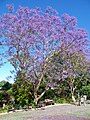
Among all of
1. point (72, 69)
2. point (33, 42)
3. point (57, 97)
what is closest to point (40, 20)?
point (33, 42)

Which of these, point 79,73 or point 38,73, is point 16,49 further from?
point 79,73

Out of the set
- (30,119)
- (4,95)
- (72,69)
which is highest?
(72,69)

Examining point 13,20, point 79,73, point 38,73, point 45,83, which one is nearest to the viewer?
point 13,20

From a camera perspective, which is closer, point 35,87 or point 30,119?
point 30,119

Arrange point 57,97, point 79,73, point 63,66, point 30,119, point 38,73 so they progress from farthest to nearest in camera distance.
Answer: point 57,97 → point 79,73 → point 63,66 → point 38,73 → point 30,119

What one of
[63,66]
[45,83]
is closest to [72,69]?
[63,66]

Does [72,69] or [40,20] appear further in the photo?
[72,69]

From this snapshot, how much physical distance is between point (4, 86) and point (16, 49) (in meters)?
14.4

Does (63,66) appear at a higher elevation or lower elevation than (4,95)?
higher

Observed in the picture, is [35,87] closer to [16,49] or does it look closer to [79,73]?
[16,49]

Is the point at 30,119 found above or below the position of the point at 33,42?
below

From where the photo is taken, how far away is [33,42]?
27.5 metres

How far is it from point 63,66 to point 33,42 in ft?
29.3

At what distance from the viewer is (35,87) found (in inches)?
1201
